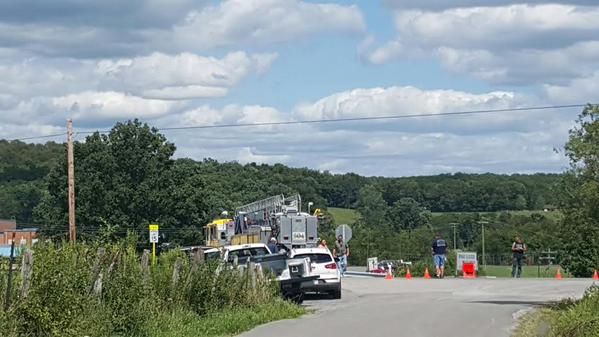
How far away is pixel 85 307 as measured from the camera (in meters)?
16.2

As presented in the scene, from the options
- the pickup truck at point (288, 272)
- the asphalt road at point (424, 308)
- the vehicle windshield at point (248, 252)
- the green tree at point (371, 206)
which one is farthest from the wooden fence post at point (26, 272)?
the green tree at point (371, 206)

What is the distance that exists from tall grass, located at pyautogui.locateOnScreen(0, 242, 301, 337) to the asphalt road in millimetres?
1284

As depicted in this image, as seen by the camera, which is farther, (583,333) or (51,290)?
(583,333)

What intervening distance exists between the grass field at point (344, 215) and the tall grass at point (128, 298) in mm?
96659

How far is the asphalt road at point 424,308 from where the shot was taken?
1983 cm

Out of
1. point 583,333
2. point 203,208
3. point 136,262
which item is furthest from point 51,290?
point 203,208

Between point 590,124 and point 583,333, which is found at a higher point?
point 590,124

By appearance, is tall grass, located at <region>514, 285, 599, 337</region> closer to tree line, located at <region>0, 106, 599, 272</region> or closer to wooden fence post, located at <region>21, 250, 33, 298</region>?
tree line, located at <region>0, 106, 599, 272</region>

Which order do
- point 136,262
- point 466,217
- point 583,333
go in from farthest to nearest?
point 466,217
point 136,262
point 583,333

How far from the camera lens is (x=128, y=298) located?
18.0m

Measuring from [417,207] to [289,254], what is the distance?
94.6 m

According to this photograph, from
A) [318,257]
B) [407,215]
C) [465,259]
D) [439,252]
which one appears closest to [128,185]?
[465,259]

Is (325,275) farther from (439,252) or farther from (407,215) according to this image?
(407,215)

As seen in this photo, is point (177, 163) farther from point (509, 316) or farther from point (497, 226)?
point (509, 316)
